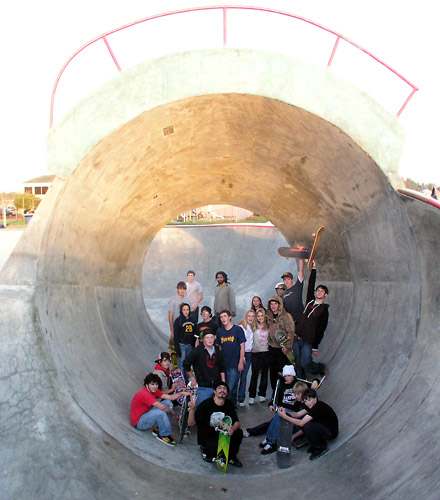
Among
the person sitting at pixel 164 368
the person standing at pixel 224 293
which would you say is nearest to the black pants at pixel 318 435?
the person sitting at pixel 164 368

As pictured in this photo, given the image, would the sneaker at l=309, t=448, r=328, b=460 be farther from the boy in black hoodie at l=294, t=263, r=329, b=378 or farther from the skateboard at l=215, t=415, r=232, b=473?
the boy in black hoodie at l=294, t=263, r=329, b=378

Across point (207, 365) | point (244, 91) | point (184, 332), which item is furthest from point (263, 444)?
point (244, 91)

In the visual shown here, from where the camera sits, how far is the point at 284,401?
7.04 meters

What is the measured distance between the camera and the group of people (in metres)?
6.55

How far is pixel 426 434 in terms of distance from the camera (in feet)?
16.5

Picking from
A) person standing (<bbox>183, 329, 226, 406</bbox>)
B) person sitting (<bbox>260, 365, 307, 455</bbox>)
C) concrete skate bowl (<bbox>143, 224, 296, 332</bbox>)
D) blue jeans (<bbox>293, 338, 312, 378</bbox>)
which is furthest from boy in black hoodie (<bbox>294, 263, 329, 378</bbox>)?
concrete skate bowl (<bbox>143, 224, 296, 332</bbox>)

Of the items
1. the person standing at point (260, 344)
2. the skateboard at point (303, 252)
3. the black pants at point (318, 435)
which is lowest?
the black pants at point (318, 435)

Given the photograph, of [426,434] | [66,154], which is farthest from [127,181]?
[426,434]

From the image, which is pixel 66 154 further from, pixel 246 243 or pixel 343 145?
pixel 246 243

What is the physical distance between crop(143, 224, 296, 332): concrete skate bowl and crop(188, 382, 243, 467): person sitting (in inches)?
534

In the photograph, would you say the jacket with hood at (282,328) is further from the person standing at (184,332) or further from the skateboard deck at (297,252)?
the skateboard deck at (297,252)

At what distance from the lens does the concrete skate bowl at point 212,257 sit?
21203 millimetres

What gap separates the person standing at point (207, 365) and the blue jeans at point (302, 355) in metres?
1.76

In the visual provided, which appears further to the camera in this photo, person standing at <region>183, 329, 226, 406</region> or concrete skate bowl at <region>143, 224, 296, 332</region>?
concrete skate bowl at <region>143, 224, 296, 332</region>
